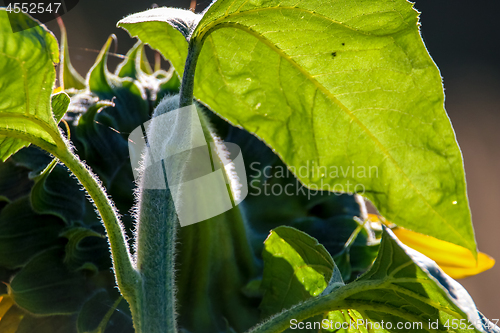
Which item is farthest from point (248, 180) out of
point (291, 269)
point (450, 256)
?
point (450, 256)

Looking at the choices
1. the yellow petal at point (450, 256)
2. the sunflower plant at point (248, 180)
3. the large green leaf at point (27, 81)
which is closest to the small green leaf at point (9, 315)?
the sunflower plant at point (248, 180)

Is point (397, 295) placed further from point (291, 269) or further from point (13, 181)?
point (13, 181)

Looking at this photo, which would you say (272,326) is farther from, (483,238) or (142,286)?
(483,238)

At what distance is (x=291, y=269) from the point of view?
0.80 ft

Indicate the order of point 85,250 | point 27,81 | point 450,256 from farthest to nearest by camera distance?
1. point 450,256
2. point 85,250
3. point 27,81

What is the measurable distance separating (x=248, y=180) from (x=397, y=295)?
5.5 inches

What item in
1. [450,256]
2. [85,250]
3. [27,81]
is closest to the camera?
[27,81]

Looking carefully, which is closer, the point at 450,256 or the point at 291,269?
the point at 291,269

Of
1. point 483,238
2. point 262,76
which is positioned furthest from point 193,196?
point 483,238

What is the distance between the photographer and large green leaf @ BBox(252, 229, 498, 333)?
16cm

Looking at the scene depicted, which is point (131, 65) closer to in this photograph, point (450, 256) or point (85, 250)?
point (85, 250)

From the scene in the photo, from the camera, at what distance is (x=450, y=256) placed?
1.30ft

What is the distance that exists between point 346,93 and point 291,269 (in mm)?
92

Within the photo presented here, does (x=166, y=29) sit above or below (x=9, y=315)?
above
